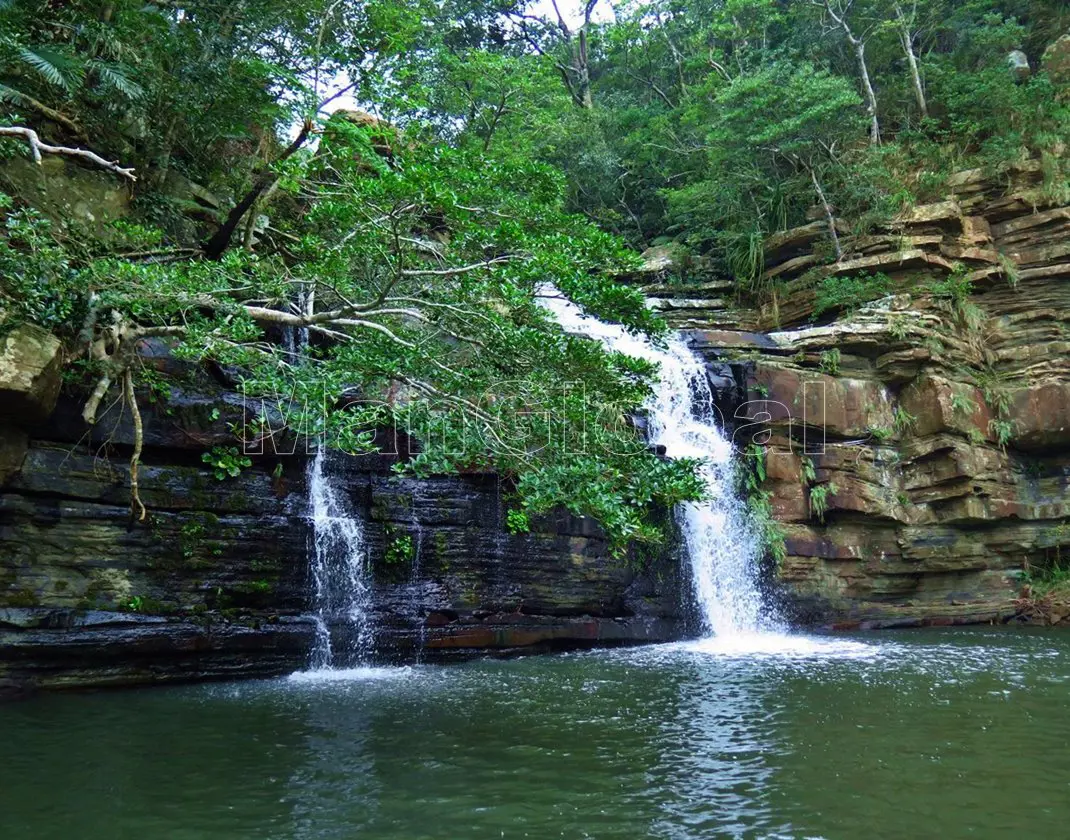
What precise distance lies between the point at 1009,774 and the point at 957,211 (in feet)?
47.2

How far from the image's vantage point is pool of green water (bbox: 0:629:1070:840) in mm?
4781

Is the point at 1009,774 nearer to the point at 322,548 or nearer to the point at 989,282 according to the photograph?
the point at 322,548

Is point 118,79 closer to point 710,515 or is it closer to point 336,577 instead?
point 336,577

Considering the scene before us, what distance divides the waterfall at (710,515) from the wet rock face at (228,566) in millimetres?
913

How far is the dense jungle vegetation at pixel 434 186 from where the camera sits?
29.0ft

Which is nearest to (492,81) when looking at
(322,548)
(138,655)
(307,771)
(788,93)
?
(788,93)

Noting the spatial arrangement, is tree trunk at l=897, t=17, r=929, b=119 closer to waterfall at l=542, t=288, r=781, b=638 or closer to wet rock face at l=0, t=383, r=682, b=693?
waterfall at l=542, t=288, r=781, b=638

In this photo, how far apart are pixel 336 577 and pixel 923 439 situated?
35.1ft

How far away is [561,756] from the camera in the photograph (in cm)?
609

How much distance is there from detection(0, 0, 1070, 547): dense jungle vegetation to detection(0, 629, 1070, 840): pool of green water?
6.92 ft

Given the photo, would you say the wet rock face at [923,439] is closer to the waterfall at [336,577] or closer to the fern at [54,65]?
the waterfall at [336,577]

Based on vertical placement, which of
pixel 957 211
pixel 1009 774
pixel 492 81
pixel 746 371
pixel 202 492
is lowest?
pixel 1009 774

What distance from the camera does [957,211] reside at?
16.8m

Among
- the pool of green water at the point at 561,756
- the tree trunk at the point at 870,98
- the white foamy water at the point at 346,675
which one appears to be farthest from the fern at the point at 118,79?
the tree trunk at the point at 870,98
